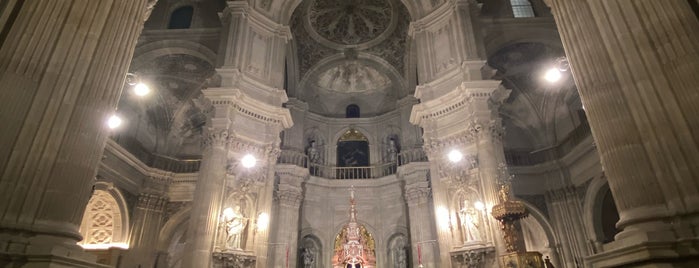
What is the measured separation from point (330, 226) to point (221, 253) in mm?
10298

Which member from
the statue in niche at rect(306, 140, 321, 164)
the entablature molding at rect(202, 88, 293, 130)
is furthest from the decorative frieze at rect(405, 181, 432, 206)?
the entablature molding at rect(202, 88, 293, 130)

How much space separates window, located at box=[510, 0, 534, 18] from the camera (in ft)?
67.7

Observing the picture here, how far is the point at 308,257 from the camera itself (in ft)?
69.1

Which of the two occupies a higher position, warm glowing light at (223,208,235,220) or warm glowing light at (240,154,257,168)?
warm glowing light at (240,154,257,168)

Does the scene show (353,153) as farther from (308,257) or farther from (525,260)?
(525,260)

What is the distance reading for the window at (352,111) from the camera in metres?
25.7

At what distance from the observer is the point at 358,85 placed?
2573 cm

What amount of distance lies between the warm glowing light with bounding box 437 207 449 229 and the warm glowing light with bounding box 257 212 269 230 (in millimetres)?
5988

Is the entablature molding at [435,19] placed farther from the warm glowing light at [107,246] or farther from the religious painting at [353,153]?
the warm glowing light at [107,246]

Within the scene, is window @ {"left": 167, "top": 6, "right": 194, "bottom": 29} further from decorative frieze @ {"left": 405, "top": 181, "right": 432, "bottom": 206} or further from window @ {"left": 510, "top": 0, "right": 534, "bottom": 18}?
window @ {"left": 510, "top": 0, "right": 534, "bottom": 18}

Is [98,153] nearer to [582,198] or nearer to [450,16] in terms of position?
[450,16]

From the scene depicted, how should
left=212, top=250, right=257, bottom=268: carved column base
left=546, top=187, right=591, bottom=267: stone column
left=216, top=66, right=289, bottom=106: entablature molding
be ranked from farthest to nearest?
left=546, top=187, right=591, bottom=267: stone column < left=216, top=66, right=289, bottom=106: entablature molding < left=212, top=250, right=257, bottom=268: carved column base

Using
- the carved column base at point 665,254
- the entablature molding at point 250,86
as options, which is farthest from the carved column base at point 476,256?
the entablature molding at point 250,86

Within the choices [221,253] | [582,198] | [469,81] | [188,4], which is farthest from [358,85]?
[221,253]
